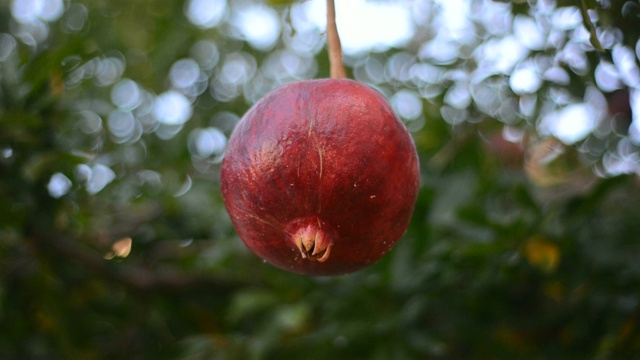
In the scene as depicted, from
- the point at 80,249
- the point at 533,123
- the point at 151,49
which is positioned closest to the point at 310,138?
the point at 533,123

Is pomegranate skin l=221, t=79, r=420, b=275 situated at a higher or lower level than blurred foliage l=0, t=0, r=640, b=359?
higher

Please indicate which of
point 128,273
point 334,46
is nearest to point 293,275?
point 128,273

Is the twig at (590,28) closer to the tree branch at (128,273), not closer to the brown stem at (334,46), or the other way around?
the brown stem at (334,46)

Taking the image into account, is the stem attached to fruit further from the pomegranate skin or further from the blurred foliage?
the blurred foliage

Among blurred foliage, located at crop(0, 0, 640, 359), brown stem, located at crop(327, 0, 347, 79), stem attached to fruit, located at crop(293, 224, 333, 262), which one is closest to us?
stem attached to fruit, located at crop(293, 224, 333, 262)

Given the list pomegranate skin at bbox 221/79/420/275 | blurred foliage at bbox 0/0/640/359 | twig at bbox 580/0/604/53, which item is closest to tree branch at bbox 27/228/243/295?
blurred foliage at bbox 0/0/640/359

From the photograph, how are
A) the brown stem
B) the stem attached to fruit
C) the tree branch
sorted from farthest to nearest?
the tree branch → the brown stem → the stem attached to fruit

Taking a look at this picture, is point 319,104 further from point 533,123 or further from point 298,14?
point 298,14
